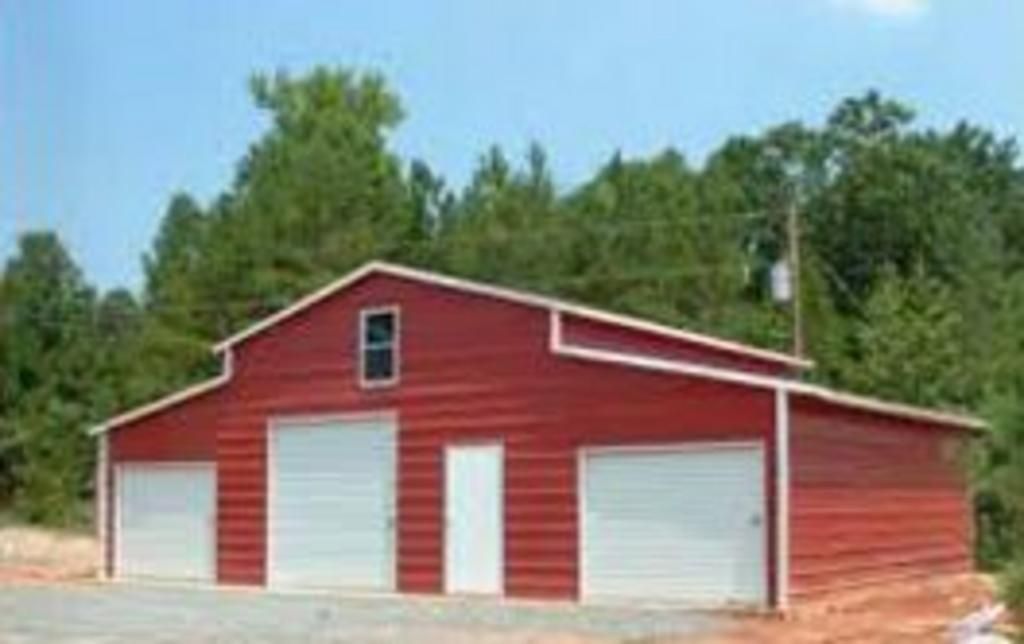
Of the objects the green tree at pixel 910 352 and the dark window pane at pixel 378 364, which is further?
the green tree at pixel 910 352

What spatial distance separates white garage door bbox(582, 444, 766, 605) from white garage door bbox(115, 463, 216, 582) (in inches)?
314

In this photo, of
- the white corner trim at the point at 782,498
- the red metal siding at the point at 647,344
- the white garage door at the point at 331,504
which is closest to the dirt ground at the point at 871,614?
the white corner trim at the point at 782,498

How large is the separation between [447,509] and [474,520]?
1.99 feet

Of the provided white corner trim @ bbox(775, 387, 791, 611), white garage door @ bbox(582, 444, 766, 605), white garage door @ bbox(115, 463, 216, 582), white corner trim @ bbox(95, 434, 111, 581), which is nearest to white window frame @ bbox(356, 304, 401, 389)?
white garage door @ bbox(115, 463, 216, 582)

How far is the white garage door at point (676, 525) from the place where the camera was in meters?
26.5

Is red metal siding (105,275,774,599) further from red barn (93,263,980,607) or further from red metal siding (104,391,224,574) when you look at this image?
red metal siding (104,391,224,574)

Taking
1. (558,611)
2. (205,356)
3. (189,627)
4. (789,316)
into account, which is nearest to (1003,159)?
(789,316)

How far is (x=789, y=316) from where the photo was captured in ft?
182

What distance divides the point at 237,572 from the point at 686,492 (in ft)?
29.1

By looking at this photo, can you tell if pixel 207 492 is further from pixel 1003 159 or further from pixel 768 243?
A: pixel 1003 159

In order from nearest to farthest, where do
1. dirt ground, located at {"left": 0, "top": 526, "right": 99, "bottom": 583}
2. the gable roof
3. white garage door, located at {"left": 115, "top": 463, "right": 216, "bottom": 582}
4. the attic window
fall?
the gable roof
the attic window
white garage door, located at {"left": 115, "top": 463, "right": 216, "bottom": 582}
dirt ground, located at {"left": 0, "top": 526, "right": 99, "bottom": 583}

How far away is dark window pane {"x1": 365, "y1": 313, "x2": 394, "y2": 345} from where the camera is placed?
3114 centimetres

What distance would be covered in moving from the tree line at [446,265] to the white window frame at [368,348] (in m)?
18.8

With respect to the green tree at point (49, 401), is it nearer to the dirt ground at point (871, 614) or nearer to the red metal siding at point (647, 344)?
the dirt ground at point (871, 614)
